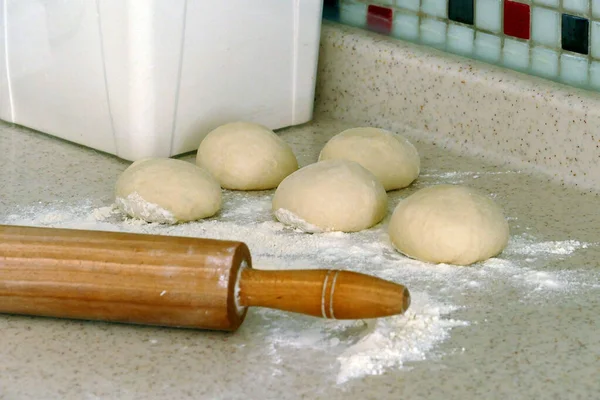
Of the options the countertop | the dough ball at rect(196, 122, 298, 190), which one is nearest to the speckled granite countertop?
the countertop

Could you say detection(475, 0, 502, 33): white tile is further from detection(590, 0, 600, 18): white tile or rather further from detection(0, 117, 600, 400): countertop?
detection(0, 117, 600, 400): countertop

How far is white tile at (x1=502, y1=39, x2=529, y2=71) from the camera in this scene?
4.16 ft

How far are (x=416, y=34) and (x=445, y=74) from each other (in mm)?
119

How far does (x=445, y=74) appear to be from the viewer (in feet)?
4.25

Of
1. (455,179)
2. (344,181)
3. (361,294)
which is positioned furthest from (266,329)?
(455,179)

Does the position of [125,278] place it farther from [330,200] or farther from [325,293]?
[330,200]

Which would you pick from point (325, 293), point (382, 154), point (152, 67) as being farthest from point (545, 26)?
point (325, 293)

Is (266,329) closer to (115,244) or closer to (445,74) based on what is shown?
(115,244)

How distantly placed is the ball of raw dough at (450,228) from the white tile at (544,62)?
285 millimetres

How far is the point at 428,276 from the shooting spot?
3.23 feet

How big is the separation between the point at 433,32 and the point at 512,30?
13 centimetres

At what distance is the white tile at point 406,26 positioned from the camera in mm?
1389

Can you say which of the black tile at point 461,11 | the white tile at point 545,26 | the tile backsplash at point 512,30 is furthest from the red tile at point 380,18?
the white tile at point 545,26

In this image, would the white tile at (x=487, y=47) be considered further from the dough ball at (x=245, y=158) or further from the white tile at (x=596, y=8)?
the dough ball at (x=245, y=158)
